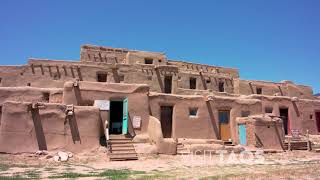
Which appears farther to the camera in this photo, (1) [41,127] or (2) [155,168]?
(1) [41,127]

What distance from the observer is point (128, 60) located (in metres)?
29.5

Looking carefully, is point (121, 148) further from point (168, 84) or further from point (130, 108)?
point (168, 84)

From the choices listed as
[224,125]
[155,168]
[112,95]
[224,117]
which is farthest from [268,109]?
[155,168]

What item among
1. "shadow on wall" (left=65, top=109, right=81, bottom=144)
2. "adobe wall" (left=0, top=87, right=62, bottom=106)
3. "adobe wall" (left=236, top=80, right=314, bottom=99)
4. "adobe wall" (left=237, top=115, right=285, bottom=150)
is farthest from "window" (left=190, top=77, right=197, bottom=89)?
"shadow on wall" (left=65, top=109, right=81, bottom=144)

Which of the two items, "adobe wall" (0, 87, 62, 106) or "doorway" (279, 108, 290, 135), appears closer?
"adobe wall" (0, 87, 62, 106)

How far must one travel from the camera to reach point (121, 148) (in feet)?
55.6

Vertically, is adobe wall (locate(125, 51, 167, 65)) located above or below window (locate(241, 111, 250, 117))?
above

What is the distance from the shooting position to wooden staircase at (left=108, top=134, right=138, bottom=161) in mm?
15837

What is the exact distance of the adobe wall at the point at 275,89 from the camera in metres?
31.8

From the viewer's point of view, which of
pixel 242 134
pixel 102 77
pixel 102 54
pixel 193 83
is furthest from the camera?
pixel 102 54

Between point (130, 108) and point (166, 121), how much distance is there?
3640mm

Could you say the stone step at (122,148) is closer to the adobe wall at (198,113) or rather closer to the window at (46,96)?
the adobe wall at (198,113)

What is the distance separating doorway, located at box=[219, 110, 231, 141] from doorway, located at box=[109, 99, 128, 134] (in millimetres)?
6846

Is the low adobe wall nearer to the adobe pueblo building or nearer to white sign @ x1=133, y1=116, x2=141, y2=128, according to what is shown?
the adobe pueblo building
